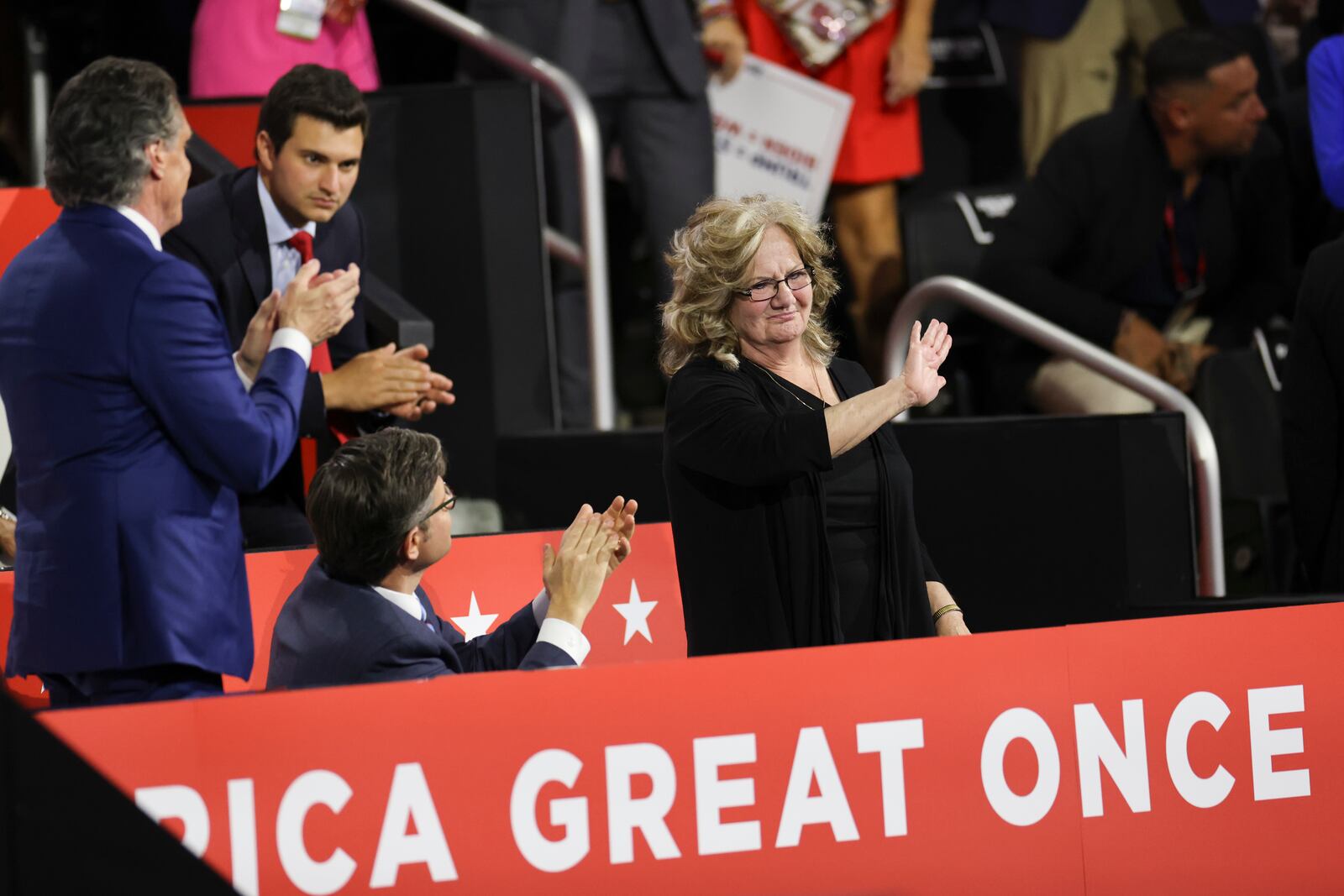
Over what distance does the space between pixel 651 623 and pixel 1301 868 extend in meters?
1.64

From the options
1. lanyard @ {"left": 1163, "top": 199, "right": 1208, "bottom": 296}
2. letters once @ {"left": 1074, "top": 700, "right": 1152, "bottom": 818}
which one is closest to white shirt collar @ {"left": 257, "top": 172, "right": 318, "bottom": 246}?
letters once @ {"left": 1074, "top": 700, "right": 1152, "bottom": 818}

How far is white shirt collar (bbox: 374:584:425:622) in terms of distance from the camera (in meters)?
3.20

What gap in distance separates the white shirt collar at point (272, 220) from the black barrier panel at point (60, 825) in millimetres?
2059

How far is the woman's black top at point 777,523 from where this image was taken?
3.09 meters

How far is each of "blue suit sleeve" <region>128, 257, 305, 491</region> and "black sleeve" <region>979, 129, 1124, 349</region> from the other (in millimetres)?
3384

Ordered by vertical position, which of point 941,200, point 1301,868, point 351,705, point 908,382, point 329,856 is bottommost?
point 1301,868

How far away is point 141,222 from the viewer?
3.02 metres

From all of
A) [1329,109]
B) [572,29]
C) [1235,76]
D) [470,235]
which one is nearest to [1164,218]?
[1235,76]

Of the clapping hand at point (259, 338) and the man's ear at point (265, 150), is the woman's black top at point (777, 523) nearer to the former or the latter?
the clapping hand at point (259, 338)

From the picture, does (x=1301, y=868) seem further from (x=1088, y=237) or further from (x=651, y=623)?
(x=1088, y=237)

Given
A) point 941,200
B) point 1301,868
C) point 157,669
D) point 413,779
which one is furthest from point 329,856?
point 941,200

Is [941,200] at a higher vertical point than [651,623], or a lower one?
higher

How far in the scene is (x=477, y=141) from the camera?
5379mm

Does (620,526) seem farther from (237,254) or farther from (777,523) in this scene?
(237,254)
